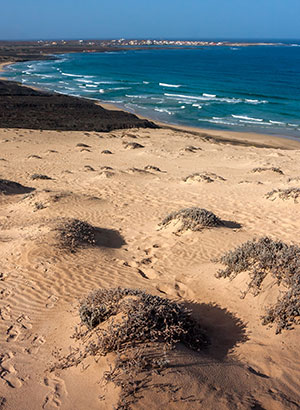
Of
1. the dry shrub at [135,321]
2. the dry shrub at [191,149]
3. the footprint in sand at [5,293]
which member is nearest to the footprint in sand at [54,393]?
the dry shrub at [135,321]

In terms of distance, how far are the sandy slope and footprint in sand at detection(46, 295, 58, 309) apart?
0.02m

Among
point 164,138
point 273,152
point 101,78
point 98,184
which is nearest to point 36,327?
point 98,184

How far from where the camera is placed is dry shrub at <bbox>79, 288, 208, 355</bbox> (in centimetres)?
454

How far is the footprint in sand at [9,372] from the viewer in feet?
14.6

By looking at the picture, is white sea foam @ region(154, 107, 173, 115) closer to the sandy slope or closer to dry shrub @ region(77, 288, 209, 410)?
the sandy slope

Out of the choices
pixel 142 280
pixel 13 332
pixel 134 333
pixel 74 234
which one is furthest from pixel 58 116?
pixel 134 333

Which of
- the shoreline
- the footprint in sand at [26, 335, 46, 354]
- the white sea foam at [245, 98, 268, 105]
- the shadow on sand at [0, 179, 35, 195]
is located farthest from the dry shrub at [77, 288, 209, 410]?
the white sea foam at [245, 98, 268, 105]

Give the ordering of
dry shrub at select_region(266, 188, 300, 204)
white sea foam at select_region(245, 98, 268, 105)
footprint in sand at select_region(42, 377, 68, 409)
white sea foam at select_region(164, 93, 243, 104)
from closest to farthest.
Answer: footprint in sand at select_region(42, 377, 68, 409) < dry shrub at select_region(266, 188, 300, 204) < white sea foam at select_region(245, 98, 268, 105) < white sea foam at select_region(164, 93, 243, 104)

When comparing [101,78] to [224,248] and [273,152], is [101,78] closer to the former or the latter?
[273,152]

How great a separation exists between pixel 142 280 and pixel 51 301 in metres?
1.84

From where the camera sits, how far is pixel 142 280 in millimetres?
7457

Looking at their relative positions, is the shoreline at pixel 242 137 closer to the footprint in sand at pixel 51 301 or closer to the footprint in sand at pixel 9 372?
the footprint in sand at pixel 51 301

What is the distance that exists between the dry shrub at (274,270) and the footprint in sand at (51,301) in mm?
3096

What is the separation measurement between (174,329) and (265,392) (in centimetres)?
126
